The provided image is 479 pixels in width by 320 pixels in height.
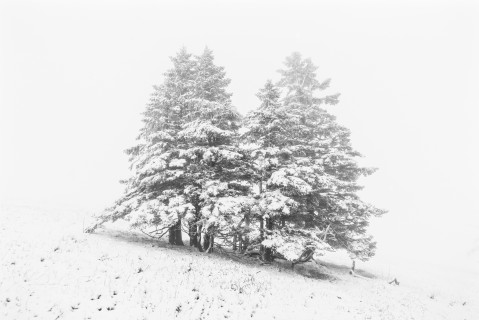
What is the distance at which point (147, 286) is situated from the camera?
9.39 m

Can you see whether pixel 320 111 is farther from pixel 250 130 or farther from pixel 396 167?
pixel 396 167

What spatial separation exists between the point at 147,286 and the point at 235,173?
28.0 ft

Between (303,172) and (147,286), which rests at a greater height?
(303,172)

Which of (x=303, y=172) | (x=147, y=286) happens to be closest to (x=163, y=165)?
(x=147, y=286)

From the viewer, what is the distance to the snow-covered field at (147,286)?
26.2 ft

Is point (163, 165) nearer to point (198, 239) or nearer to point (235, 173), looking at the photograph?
point (235, 173)

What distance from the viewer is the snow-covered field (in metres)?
8.00

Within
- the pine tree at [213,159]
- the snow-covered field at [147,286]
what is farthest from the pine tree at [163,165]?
the snow-covered field at [147,286]

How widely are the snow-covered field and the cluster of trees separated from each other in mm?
1726

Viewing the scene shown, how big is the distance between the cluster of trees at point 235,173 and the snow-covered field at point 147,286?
1.73 metres

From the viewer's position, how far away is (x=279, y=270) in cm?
1550

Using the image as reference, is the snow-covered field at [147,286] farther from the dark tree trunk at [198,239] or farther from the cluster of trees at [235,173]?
the cluster of trees at [235,173]

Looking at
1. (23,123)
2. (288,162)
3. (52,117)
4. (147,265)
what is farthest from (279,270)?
(52,117)

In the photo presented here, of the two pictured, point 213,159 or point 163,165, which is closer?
point 163,165
